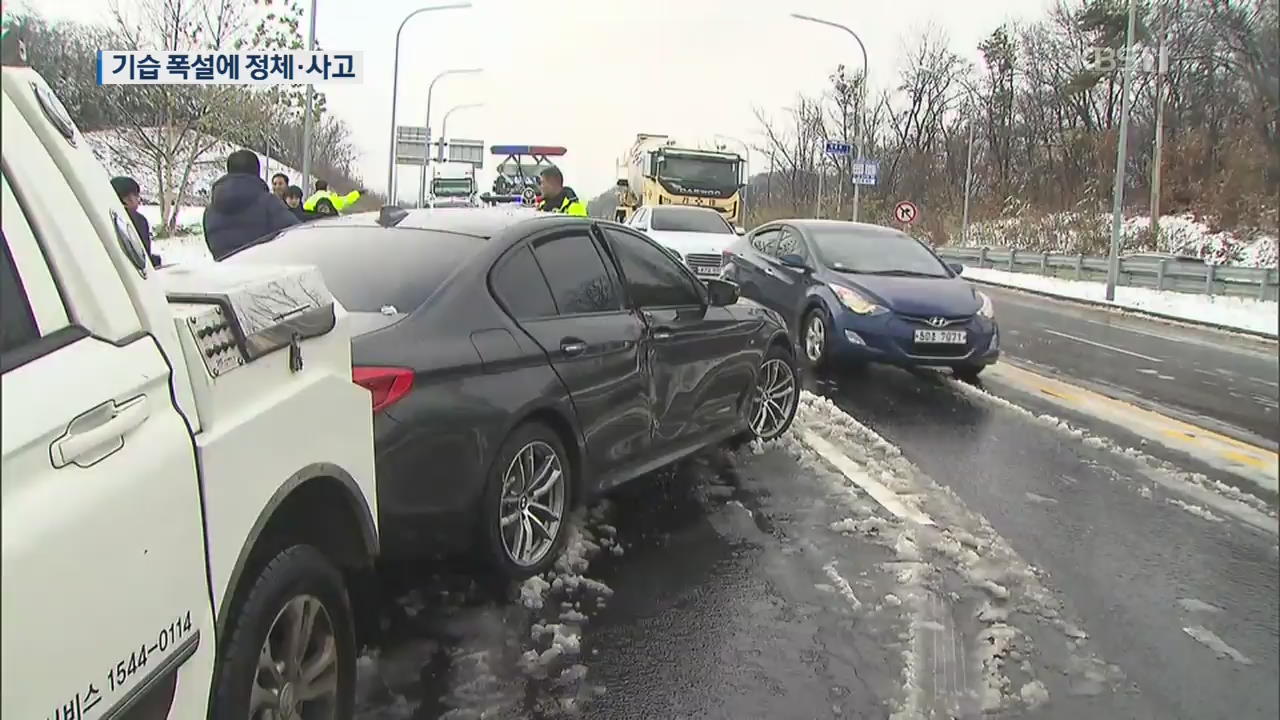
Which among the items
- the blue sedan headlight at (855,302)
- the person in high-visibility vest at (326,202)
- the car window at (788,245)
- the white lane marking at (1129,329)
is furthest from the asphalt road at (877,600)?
the white lane marking at (1129,329)

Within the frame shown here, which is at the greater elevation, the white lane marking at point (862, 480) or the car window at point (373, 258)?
the car window at point (373, 258)

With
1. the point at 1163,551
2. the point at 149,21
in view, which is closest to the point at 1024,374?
the point at 1163,551

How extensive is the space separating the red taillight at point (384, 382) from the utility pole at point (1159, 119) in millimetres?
2435

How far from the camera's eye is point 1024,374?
1048 centimetres

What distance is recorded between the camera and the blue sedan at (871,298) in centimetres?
937

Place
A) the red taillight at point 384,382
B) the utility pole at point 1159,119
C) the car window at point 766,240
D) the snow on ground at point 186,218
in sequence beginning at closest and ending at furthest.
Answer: the utility pole at point 1159,119
the red taillight at point 384,382
the car window at point 766,240
the snow on ground at point 186,218

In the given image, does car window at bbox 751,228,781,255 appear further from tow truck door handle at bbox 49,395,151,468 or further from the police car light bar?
the police car light bar

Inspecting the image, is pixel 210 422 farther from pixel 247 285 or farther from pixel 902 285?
pixel 902 285

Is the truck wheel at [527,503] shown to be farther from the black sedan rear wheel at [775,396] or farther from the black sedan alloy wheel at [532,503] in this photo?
the black sedan rear wheel at [775,396]

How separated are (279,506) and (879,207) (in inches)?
1916

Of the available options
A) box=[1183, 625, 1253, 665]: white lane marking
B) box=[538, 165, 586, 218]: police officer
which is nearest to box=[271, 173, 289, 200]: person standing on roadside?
box=[538, 165, 586, 218]: police officer

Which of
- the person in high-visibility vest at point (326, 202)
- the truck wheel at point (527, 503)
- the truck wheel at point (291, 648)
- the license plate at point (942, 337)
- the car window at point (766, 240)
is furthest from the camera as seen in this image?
the person in high-visibility vest at point (326, 202)

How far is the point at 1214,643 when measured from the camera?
3914mm

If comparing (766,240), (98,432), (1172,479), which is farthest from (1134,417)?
(98,432)
